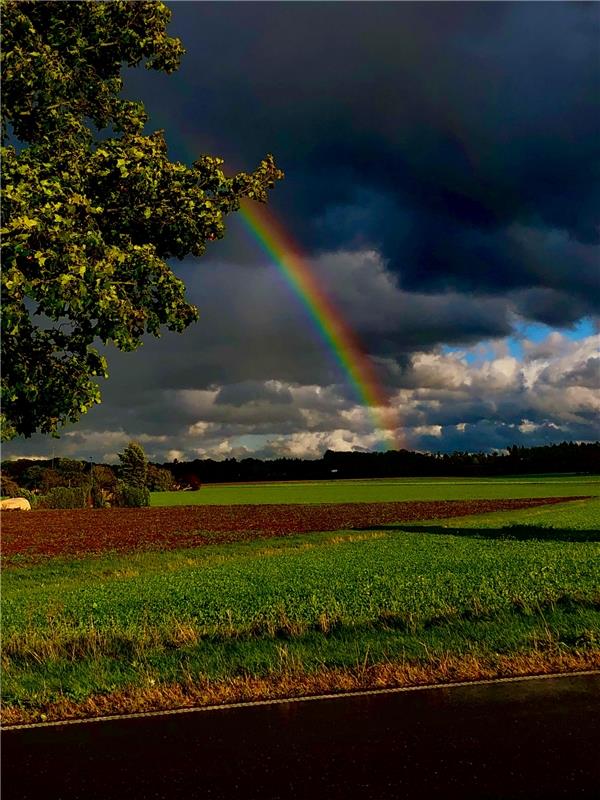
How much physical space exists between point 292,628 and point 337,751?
20.8ft

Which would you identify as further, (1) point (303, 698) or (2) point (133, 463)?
(2) point (133, 463)

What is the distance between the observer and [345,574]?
75.5ft

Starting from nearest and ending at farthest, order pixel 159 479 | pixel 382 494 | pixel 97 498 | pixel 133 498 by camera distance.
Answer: pixel 133 498, pixel 97 498, pixel 382 494, pixel 159 479

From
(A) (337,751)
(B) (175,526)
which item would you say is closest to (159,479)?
(B) (175,526)

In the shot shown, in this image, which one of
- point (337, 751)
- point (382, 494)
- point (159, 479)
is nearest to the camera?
point (337, 751)

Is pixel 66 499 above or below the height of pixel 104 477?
below

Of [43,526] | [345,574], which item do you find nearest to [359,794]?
[345,574]

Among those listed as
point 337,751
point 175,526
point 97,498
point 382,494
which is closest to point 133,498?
point 97,498

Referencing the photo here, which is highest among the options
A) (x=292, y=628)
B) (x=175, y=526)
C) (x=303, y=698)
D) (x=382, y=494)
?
(x=303, y=698)

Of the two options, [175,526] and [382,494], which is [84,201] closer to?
[175,526]

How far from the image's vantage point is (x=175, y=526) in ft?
198

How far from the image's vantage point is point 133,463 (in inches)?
5837

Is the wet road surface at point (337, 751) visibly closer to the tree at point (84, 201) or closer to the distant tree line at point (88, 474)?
the tree at point (84, 201)

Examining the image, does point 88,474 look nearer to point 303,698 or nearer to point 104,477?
point 104,477
